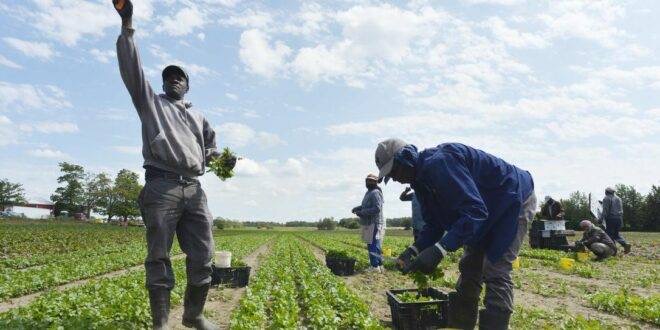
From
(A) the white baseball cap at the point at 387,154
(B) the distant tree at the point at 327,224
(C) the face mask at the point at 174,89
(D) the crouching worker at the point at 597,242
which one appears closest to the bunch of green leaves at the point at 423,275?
(A) the white baseball cap at the point at 387,154

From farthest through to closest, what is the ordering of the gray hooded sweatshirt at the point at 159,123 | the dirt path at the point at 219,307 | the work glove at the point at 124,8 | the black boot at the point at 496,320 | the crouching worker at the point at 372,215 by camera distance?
the crouching worker at the point at 372,215, the dirt path at the point at 219,307, the gray hooded sweatshirt at the point at 159,123, the work glove at the point at 124,8, the black boot at the point at 496,320

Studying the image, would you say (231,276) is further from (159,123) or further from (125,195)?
(125,195)

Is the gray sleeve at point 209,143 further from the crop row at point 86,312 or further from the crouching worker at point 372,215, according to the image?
the crouching worker at point 372,215

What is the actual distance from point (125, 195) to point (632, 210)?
95.3 metres

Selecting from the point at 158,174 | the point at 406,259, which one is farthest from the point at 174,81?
the point at 406,259

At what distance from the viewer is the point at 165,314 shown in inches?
172

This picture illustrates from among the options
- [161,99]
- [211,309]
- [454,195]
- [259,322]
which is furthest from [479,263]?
[211,309]

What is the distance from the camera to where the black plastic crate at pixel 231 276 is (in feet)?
29.5

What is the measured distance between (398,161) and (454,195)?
56cm

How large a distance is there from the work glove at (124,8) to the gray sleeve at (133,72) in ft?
0.41

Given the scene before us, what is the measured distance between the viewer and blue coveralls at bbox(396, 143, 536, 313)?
3.66 meters

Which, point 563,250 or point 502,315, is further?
point 563,250

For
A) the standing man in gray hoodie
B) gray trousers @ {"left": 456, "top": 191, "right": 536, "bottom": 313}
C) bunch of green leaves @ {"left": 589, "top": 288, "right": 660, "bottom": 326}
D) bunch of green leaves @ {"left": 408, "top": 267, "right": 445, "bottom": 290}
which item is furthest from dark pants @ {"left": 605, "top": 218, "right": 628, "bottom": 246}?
the standing man in gray hoodie

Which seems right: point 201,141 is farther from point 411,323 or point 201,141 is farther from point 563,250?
point 563,250
